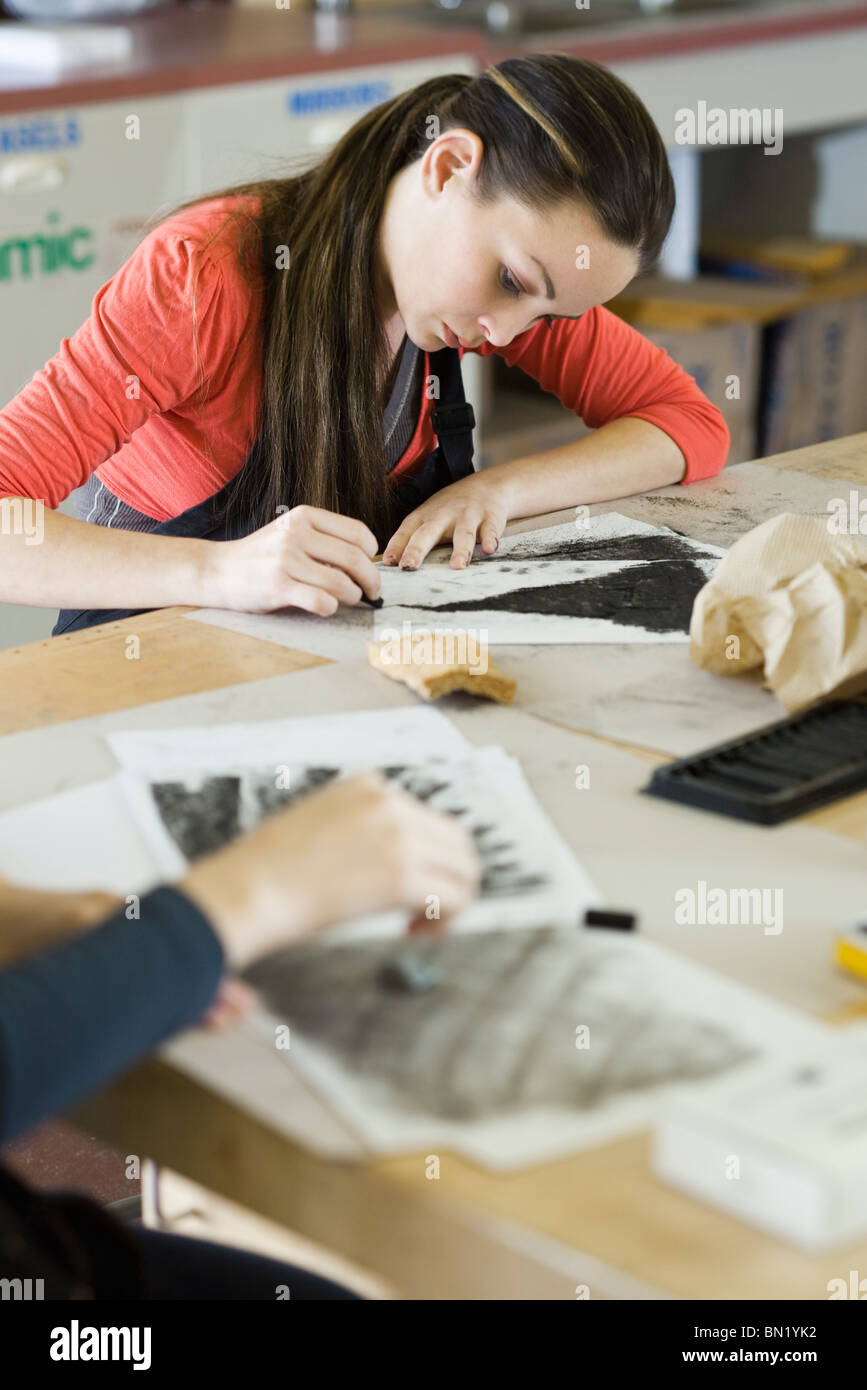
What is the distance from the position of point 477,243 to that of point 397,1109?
2.85 feet

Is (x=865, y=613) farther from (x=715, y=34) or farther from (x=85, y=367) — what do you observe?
(x=715, y=34)

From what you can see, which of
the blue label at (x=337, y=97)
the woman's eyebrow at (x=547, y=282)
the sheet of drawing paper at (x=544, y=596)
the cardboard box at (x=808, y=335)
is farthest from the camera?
the cardboard box at (x=808, y=335)

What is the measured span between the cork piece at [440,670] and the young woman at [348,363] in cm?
11

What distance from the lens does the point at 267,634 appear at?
3.91 ft

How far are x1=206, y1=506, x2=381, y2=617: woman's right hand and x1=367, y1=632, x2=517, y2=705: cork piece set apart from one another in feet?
0.34

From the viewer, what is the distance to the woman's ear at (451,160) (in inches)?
51.9

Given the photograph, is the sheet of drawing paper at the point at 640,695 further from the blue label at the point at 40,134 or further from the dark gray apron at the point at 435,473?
the blue label at the point at 40,134

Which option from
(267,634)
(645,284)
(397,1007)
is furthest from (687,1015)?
(645,284)

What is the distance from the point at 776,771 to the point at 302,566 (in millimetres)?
416

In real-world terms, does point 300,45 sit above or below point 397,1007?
above

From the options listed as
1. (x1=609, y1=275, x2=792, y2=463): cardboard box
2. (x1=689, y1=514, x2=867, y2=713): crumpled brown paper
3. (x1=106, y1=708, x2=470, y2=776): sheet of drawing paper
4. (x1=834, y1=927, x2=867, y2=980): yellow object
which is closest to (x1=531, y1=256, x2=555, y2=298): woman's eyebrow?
(x1=689, y1=514, x2=867, y2=713): crumpled brown paper

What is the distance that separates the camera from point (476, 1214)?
592mm

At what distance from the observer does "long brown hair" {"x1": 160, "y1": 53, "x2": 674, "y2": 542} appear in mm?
1289

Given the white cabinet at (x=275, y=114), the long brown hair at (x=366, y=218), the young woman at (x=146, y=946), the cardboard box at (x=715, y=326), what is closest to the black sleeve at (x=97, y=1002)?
the young woman at (x=146, y=946)
